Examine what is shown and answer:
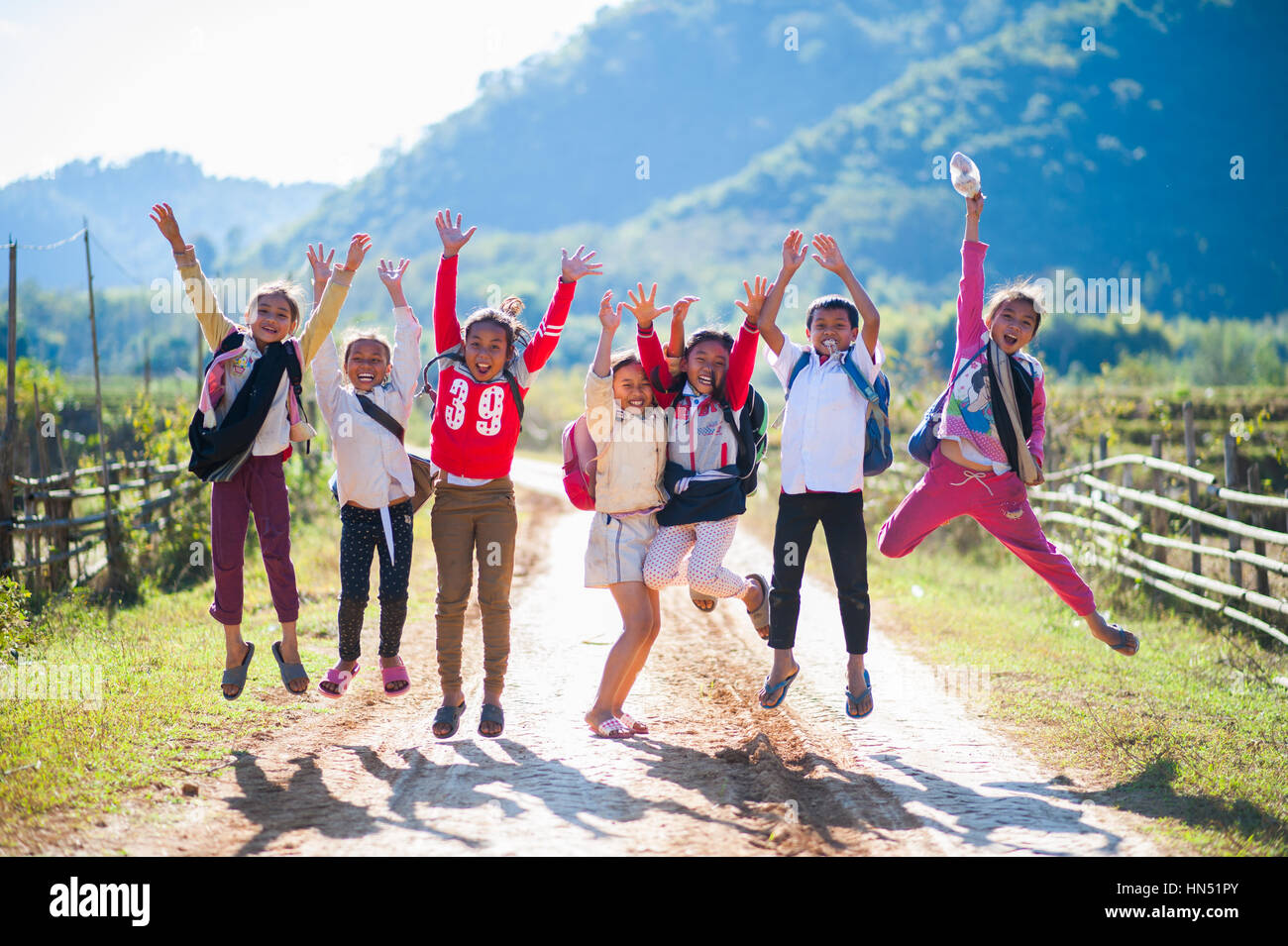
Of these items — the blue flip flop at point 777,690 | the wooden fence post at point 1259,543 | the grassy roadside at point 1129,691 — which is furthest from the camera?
the wooden fence post at point 1259,543

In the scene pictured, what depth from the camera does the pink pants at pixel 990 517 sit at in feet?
18.8

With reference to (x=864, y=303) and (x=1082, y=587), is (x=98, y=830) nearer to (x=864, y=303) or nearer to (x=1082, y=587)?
(x=864, y=303)

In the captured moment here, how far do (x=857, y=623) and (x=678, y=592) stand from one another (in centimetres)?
508

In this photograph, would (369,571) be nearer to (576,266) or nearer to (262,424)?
(262,424)

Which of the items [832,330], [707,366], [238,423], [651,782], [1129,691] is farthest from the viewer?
[1129,691]

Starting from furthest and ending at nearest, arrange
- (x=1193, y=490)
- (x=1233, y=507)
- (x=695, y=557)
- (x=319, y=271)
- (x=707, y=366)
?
(x=1193, y=490) < (x=1233, y=507) < (x=319, y=271) < (x=707, y=366) < (x=695, y=557)

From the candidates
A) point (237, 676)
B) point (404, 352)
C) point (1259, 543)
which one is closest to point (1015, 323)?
point (404, 352)

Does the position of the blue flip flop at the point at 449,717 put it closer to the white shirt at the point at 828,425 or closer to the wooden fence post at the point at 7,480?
the white shirt at the point at 828,425

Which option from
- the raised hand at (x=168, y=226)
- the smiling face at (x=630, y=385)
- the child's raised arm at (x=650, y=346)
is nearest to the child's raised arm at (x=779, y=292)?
the child's raised arm at (x=650, y=346)

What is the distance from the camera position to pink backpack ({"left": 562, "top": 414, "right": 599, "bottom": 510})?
211 inches

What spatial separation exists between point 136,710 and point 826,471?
379 cm

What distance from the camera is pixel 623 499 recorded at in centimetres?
531

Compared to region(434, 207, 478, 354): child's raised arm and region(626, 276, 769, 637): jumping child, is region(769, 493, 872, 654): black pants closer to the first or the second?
region(626, 276, 769, 637): jumping child

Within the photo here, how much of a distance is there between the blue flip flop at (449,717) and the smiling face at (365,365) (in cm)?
169
